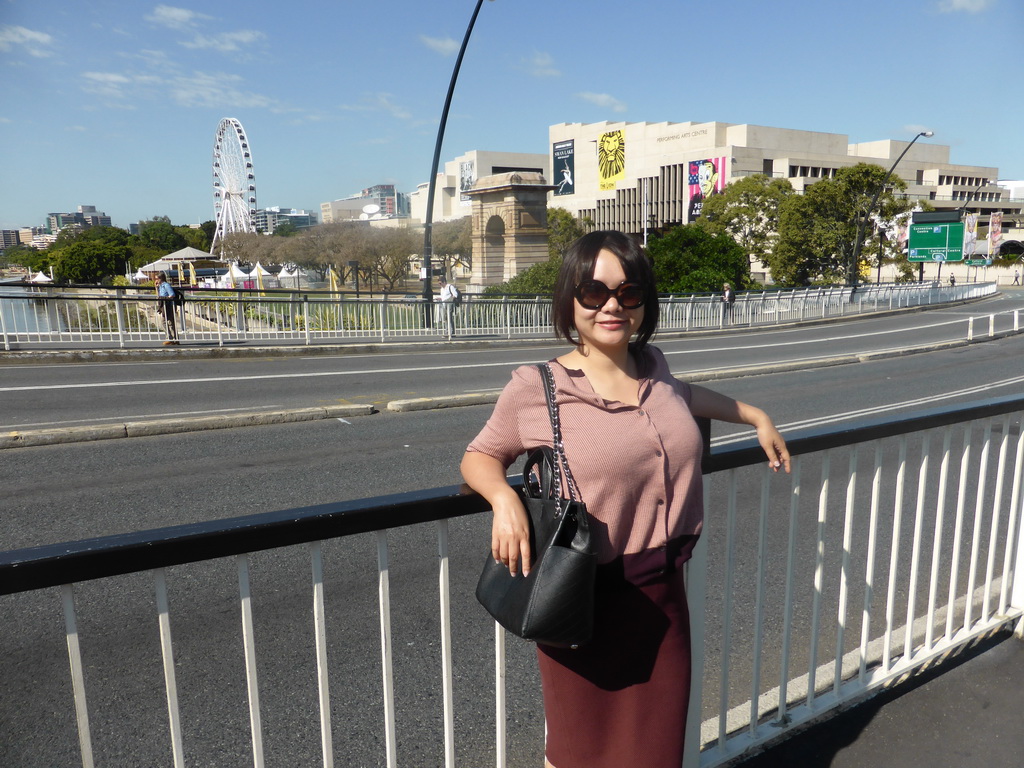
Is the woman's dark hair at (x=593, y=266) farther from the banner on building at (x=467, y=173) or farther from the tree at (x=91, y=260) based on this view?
the banner on building at (x=467, y=173)

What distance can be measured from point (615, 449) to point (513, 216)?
42.8 m

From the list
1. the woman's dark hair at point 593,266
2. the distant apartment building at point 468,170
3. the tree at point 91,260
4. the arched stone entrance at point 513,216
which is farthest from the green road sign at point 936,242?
the distant apartment building at point 468,170

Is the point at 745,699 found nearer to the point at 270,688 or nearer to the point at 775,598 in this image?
the point at 775,598

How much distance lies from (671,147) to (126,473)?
114277mm

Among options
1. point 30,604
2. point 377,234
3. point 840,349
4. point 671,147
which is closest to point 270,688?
point 30,604

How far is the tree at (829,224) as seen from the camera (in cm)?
4059

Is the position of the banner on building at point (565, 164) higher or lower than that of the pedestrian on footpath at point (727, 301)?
higher

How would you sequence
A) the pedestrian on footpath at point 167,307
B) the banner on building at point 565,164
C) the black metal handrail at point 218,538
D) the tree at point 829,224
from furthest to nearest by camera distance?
the banner on building at point 565,164, the tree at point 829,224, the pedestrian on footpath at point 167,307, the black metal handrail at point 218,538

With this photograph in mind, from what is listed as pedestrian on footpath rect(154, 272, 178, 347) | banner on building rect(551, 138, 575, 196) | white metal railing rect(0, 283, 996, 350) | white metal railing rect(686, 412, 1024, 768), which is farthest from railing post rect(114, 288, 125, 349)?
banner on building rect(551, 138, 575, 196)

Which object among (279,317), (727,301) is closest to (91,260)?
(279,317)

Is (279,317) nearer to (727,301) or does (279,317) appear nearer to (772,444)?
(727,301)

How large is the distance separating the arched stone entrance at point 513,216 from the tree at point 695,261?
945 centimetres

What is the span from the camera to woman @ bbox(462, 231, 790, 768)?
195 centimetres

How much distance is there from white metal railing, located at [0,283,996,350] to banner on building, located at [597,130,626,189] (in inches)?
3777
